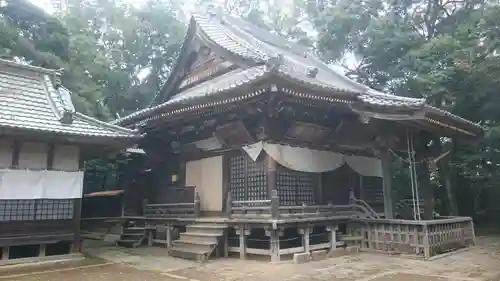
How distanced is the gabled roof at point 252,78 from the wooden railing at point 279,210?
2791mm

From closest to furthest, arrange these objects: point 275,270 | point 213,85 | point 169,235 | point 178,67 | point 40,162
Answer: point 275,270 < point 40,162 < point 169,235 < point 213,85 < point 178,67

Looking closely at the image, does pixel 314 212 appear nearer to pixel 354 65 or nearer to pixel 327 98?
pixel 327 98

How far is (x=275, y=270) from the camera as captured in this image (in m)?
8.69

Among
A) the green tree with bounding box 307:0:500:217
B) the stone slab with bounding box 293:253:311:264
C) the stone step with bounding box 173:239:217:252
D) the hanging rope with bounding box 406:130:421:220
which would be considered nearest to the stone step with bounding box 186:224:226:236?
the stone step with bounding box 173:239:217:252

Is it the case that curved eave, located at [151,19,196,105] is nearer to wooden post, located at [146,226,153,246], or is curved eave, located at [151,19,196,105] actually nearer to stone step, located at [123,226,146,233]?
stone step, located at [123,226,146,233]

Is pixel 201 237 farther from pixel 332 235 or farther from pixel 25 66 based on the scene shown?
pixel 25 66

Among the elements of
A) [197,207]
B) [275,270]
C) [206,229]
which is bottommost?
[275,270]

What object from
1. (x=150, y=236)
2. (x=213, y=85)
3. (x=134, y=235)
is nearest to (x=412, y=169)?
(x=213, y=85)

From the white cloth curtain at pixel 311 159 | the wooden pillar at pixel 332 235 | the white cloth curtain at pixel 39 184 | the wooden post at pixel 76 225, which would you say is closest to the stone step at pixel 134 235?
the wooden post at pixel 76 225

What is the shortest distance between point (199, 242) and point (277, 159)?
10.1 ft

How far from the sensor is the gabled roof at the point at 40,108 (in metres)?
9.86

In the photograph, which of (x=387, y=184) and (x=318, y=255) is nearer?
(x=318, y=255)

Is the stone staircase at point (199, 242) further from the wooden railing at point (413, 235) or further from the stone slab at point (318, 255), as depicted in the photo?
the wooden railing at point (413, 235)

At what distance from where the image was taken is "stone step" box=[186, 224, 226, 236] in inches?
424
